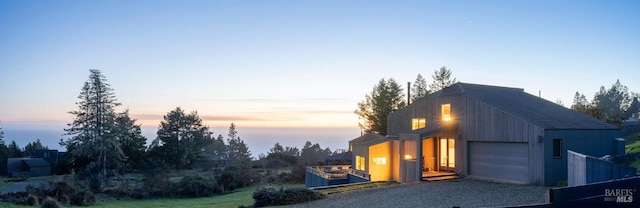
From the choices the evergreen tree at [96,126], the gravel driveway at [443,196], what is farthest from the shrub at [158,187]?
the gravel driveway at [443,196]

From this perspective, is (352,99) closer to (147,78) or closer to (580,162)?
(147,78)

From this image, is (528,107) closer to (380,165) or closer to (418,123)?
(418,123)

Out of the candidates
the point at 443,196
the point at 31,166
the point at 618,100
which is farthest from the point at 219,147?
the point at 618,100

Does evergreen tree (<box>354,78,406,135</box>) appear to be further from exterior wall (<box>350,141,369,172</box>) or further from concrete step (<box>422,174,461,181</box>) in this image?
concrete step (<box>422,174,461,181</box>)

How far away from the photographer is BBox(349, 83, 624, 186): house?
669 inches

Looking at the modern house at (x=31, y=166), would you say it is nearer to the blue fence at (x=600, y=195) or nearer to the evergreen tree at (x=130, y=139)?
the evergreen tree at (x=130, y=139)

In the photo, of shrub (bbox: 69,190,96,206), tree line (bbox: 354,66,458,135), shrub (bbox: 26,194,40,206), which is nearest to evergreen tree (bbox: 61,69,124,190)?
shrub (bbox: 69,190,96,206)

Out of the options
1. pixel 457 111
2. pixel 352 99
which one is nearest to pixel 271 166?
pixel 352 99

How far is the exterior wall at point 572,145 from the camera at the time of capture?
16609 mm

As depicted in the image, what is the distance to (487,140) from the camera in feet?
62.0

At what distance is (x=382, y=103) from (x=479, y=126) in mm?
21396

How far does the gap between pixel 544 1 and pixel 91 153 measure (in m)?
38.1

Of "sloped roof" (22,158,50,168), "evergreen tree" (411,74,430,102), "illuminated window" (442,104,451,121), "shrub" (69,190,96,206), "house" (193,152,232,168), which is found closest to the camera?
"illuminated window" (442,104,451,121)

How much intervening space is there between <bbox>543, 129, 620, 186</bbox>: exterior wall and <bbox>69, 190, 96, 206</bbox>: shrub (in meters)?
25.9
